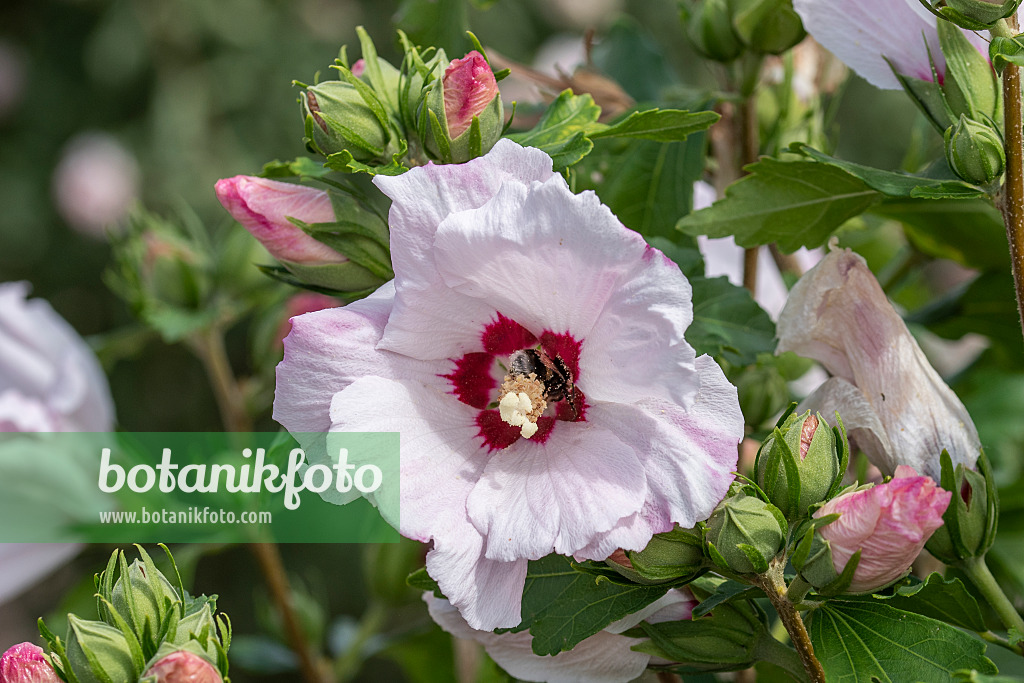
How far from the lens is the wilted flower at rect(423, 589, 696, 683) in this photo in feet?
1.40

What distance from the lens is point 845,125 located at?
9.49 ft

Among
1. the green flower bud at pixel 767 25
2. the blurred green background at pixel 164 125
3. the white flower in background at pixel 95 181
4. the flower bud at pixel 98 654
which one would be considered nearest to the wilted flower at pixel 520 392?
the flower bud at pixel 98 654

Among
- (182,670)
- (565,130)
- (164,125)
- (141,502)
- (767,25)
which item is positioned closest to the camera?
(182,670)

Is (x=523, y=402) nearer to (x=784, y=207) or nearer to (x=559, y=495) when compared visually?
(x=559, y=495)

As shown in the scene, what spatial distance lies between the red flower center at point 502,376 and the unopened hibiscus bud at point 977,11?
0.19 m

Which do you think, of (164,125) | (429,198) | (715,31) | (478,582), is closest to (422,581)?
(478,582)

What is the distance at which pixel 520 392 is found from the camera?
41 centimetres

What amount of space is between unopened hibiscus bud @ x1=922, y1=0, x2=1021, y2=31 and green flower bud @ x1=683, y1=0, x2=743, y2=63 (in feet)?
0.70

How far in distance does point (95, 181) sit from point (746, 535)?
2.23 metres

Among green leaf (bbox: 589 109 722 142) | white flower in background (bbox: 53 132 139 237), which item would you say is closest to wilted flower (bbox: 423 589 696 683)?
green leaf (bbox: 589 109 722 142)

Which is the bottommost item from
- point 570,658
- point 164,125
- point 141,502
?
point 164,125

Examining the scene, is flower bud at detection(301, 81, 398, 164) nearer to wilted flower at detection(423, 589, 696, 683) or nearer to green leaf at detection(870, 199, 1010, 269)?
wilted flower at detection(423, 589, 696, 683)

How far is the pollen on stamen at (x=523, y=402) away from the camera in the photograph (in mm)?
399

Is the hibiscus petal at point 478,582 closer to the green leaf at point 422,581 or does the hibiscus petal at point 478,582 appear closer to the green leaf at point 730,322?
the green leaf at point 422,581
